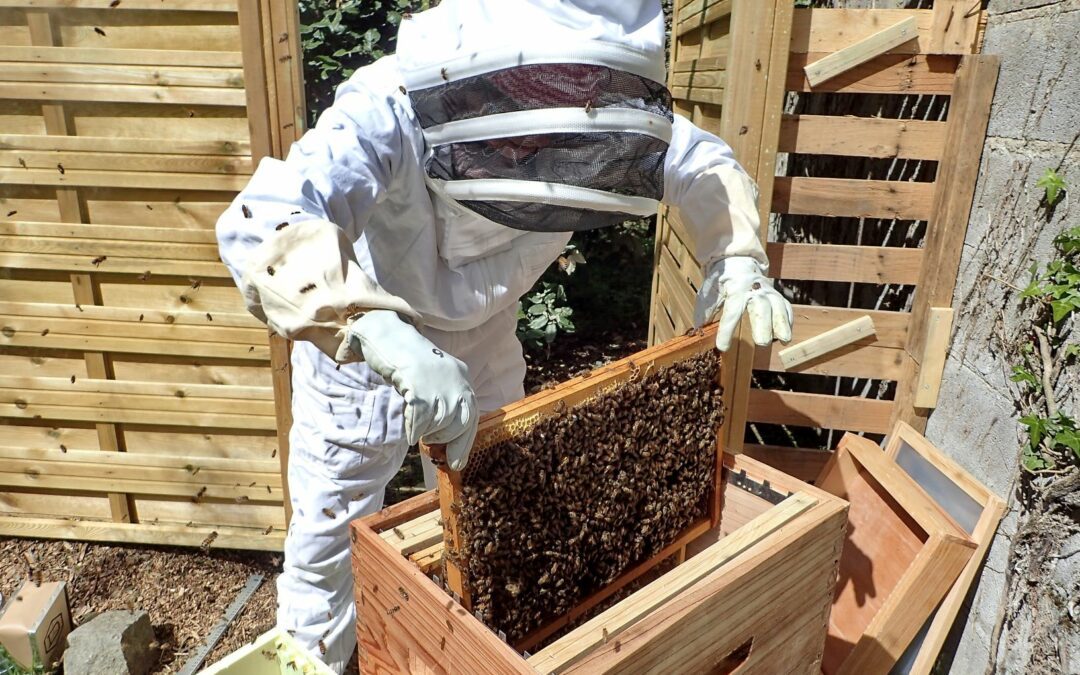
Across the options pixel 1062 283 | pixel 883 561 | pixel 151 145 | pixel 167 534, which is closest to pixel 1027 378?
pixel 1062 283

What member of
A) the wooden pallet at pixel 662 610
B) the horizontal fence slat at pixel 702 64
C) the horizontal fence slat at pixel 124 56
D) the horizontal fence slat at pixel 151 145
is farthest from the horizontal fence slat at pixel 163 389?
the horizontal fence slat at pixel 702 64

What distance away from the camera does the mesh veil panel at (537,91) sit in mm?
1630

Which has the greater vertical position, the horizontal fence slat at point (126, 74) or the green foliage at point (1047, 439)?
the horizontal fence slat at point (126, 74)

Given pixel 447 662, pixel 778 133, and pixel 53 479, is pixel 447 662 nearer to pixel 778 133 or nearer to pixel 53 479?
pixel 778 133

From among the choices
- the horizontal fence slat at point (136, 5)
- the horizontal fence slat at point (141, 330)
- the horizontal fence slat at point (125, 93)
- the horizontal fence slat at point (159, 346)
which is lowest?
the horizontal fence slat at point (159, 346)

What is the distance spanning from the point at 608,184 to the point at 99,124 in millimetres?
2348

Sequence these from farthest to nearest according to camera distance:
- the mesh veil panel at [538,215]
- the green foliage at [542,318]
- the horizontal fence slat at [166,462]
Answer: the green foliage at [542,318] → the horizontal fence slat at [166,462] → the mesh veil panel at [538,215]

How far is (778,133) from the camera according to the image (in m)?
2.76

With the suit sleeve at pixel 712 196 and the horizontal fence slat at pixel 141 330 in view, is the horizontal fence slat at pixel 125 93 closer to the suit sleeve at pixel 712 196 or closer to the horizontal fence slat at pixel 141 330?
the horizontal fence slat at pixel 141 330

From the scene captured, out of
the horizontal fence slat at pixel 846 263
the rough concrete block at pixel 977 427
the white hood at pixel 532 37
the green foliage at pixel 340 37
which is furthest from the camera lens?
the green foliage at pixel 340 37

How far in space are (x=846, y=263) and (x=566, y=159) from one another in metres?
1.96

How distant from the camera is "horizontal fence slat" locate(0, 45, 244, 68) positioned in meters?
2.78

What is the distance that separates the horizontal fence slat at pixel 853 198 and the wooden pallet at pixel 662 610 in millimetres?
1557

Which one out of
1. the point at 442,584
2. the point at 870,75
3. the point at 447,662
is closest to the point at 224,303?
the point at 442,584
